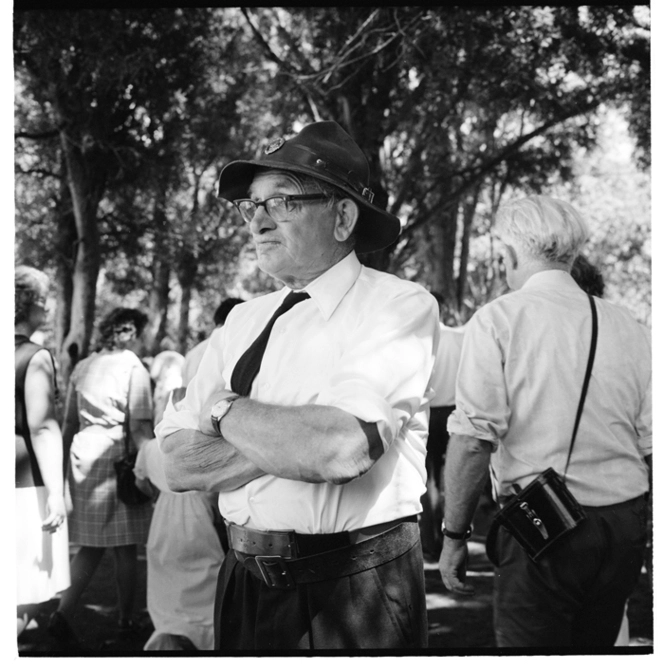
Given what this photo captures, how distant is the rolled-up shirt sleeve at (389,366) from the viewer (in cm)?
209

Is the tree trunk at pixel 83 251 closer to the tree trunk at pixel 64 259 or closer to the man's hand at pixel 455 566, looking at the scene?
the tree trunk at pixel 64 259

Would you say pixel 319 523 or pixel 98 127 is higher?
pixel 98 127

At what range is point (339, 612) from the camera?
2.26 m

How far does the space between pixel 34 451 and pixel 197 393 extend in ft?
5.96

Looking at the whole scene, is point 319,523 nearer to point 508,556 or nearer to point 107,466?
point 508,556

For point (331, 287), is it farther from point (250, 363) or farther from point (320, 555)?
point (320, 555)

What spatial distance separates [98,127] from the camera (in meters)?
10.7

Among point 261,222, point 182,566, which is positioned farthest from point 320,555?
point 182,566

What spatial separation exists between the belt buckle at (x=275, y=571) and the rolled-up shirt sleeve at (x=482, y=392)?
3.11ft

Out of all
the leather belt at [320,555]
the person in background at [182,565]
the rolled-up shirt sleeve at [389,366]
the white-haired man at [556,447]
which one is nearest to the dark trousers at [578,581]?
the white-haired man at [556,447]

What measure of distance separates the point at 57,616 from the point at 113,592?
42.1 inches

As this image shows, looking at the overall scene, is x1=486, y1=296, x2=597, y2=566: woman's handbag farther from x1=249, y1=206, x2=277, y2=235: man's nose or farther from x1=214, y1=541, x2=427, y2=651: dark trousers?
x1=249, y1=206, x2=277, y2=235: man's nose

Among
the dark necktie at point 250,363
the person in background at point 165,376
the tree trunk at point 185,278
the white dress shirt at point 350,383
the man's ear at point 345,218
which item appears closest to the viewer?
the white dress shirt at point 350,383
